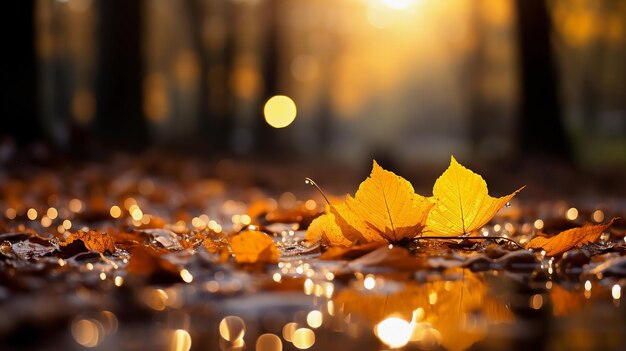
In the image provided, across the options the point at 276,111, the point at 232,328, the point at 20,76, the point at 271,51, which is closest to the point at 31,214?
the point at 232,328

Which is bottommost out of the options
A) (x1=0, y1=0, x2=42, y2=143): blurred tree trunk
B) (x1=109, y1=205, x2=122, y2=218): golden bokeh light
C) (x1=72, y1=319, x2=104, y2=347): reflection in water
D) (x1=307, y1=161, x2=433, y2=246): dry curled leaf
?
(x1=109, y1=205, x2=122, y2=218): golden bokeh light

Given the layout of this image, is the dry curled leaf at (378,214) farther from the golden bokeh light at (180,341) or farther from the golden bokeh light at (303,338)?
the golden bokeh light at (180,341)

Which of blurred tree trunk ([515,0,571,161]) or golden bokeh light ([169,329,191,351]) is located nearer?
golden bokeh light ([169,329,191,351])

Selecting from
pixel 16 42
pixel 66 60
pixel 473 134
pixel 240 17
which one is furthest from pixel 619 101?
pixel 16 42

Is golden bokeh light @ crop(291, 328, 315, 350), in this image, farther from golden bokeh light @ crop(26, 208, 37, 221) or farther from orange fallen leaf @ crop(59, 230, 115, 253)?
golden bokeh light @ crop(26, 208, 37, 221)

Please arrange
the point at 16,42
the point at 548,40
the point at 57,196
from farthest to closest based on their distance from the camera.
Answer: the point at 548,40 → the point at 16,42 → the point at 57,196

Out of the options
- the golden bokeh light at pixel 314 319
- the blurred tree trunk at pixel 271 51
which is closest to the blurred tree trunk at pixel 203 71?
the blurred tree trunk at pixel 271 51

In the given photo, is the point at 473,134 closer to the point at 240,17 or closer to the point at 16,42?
the point at 240,17

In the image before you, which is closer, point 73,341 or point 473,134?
point 73,341

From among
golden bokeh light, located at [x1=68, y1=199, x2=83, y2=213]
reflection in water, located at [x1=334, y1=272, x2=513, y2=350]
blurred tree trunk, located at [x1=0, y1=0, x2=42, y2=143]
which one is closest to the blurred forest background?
blurred tree trunk, located at [x1=0, y1=0, x2=42, y2=143]
